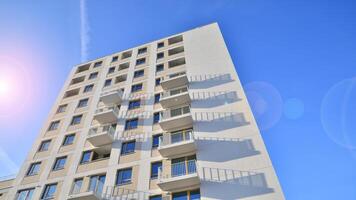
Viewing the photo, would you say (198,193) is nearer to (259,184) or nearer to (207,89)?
(259,184)

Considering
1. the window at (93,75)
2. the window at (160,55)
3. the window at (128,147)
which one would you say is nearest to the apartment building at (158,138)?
the window at (128,147)

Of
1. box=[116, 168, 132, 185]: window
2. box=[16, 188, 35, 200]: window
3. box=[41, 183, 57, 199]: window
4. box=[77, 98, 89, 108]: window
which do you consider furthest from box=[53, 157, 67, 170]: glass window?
box=[77, 98, 89, 108]: window

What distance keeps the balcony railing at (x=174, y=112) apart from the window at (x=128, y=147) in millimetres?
3512

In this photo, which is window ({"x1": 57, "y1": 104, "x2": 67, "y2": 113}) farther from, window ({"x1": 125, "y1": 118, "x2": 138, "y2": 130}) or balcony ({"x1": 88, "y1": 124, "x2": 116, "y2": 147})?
window ({"x1": 125, "y1": 118, "x2": 138, "y2": 130})

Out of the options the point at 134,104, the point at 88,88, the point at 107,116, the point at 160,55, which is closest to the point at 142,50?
the point at 160,55

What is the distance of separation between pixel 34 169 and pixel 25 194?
2611mm

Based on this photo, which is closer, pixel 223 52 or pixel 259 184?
pixel 259 184

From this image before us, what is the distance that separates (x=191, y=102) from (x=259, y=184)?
9673 mm

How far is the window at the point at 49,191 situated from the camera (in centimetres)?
1953

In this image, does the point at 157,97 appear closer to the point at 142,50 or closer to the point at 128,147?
the point at 128,147

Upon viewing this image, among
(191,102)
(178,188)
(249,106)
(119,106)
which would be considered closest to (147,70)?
(119,106)

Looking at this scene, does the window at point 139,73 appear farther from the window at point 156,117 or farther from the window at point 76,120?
the window at point 76,120

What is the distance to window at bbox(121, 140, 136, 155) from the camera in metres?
20.5

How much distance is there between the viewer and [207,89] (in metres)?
22.8
